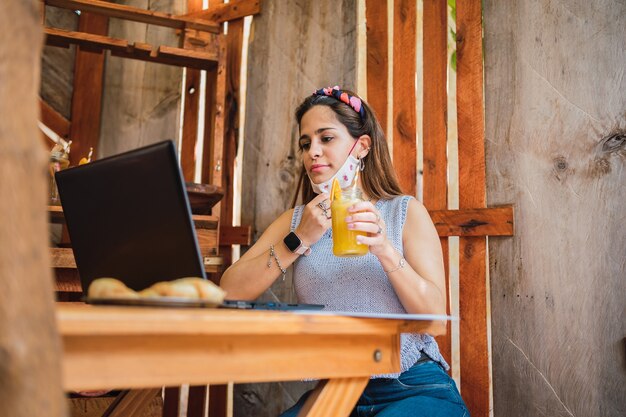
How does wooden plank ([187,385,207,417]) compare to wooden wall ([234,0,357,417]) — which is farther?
wooden plank ([187,385,207,417])

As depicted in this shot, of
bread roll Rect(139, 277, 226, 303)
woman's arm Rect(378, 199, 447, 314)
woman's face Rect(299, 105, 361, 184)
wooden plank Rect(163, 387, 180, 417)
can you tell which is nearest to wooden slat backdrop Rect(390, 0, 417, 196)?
woman's face Rect(299, 105, 361, 184)

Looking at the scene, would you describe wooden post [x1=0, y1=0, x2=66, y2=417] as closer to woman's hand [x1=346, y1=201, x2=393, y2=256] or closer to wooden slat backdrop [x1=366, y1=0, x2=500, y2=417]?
woman's hand [x1=346, y1=201, x2=393, y2=256]

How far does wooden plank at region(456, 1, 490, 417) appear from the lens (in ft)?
7.36

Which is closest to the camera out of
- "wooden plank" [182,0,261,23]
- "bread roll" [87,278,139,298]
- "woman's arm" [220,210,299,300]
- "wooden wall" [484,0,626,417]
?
"bread roll" [87,278,139,298]

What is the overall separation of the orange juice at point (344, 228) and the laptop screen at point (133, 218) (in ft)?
1.41

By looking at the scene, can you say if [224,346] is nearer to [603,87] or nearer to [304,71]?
[603,87]

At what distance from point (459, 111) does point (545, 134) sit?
36 centimetres

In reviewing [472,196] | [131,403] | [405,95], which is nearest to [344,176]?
[472,196]

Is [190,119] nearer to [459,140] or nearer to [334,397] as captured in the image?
[459,140]

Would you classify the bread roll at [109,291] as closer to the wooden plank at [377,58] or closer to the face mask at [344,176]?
the face mask at [344,176]

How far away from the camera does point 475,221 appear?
230 cm

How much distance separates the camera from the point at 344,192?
142cm

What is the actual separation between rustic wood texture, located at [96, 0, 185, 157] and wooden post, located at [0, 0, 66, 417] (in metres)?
2.72

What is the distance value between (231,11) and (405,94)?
1149 mm
